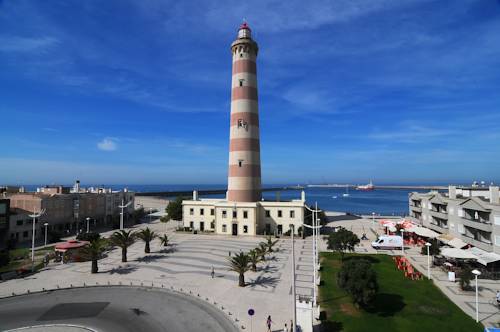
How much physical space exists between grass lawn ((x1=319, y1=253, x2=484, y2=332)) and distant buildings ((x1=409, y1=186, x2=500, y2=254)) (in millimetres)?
12980

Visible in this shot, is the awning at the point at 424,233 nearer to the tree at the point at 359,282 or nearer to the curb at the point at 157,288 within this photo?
the tree at the point at 359,282

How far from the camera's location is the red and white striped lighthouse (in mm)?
51562

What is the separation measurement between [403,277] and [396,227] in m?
22.8

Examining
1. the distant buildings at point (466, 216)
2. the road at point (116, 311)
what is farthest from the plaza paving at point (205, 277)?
the distant buildings at point (466, 216)

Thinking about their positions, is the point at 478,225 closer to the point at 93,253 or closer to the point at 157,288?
the point at 157,288

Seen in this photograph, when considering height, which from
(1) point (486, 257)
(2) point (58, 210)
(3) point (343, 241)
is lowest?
(1) point (486, 257)

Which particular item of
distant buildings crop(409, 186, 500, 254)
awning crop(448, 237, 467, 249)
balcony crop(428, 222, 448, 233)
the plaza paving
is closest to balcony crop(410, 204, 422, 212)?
distant buildings crop(409, 186, 500, 254)

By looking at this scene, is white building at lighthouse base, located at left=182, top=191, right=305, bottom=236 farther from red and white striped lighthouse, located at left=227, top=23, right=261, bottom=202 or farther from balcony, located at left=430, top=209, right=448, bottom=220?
balcony, located at left=430, top=209, right=448, bottom=220

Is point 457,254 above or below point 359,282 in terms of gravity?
below

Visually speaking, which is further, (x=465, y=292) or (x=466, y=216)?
(x=466, y=216)

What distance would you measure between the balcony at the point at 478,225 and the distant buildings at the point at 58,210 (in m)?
61.4

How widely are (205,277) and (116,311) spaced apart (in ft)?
31.0

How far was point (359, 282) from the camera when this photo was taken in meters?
20.4

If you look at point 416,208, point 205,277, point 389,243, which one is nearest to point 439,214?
point 416,208
